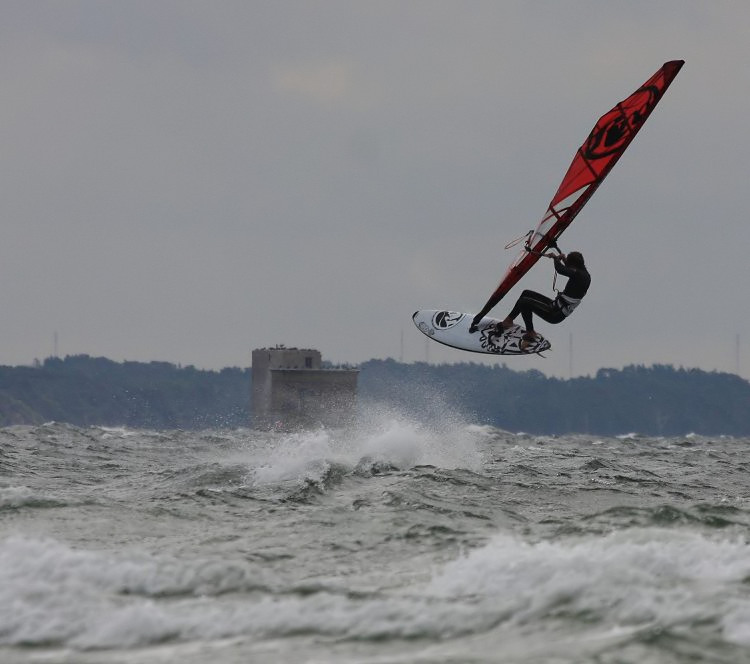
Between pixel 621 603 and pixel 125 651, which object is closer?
pixel 125 651

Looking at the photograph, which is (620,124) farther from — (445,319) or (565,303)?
(445,319)

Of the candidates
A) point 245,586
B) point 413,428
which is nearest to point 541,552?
point 245,586

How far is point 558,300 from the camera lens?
63.8 feet

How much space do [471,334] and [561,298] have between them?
260 centimetres

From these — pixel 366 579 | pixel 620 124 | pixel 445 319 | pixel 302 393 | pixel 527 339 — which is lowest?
pixel 366 579

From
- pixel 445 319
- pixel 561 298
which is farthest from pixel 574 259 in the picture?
pixel 445 319

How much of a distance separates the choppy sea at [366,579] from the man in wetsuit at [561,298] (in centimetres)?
461

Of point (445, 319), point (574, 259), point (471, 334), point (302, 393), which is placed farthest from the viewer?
point (302, 393)

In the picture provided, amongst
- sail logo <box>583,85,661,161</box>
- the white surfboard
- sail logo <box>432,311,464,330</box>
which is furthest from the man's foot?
sail logo <box>583,85,661,161</box>

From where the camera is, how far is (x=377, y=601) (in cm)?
886

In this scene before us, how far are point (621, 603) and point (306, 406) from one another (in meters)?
110

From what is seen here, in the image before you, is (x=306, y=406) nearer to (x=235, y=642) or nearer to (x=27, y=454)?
(x=27, y=454)

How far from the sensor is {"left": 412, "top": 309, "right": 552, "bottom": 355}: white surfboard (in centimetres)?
2094

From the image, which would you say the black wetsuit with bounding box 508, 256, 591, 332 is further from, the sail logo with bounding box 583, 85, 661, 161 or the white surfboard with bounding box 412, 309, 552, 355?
the sail logo with bounding box 583, 85, 661, 161
